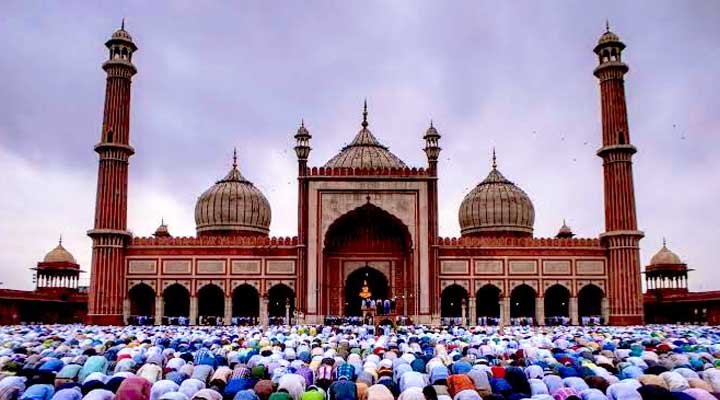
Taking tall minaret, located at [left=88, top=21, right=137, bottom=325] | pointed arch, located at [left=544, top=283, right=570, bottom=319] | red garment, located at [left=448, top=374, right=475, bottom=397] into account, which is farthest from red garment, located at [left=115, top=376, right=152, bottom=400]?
pointed arch, located at [left=544, top=283, right=570, bottom=319]

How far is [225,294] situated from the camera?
31531 millimetres

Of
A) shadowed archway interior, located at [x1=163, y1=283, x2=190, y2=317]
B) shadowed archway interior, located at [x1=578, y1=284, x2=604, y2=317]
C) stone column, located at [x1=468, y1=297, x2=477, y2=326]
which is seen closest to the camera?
stone column, located at [x1=468, y1=297, x2=477, y2=326]

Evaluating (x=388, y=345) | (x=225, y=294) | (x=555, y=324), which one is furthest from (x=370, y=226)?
(x=388, y=345)

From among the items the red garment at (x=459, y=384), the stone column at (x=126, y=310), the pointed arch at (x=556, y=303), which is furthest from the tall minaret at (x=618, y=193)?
the red garment at (x=459, y=384)

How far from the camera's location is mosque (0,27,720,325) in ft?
102

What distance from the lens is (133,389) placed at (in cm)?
830

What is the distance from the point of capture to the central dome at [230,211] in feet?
125

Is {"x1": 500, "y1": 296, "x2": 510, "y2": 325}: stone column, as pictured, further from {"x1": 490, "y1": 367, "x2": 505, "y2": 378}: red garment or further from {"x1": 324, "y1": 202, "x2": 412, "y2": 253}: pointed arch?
{"x1": 490, "y1": 367, "x2": 505, "y2": 378}: red garment

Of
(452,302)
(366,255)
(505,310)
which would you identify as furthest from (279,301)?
(505,310)

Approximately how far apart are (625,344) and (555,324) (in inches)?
674

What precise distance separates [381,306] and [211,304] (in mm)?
8794

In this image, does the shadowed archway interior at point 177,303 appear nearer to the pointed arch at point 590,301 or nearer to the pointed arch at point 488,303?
the pointed arch at point 488,303

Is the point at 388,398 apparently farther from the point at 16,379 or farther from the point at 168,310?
the point at 168,310

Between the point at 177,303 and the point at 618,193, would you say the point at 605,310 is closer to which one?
the point at 618,193
